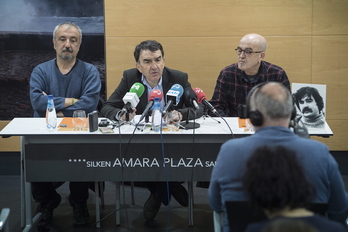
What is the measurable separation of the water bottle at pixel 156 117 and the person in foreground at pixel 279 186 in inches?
70.6

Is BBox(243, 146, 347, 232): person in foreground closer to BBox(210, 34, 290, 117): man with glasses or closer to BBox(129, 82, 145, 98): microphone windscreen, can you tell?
BBox(129, 82, 145, 98): microphone windscreen

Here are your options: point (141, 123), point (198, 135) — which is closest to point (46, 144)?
point (141, 123)

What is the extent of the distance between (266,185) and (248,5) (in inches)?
148

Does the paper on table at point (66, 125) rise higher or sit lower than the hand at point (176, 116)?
lower

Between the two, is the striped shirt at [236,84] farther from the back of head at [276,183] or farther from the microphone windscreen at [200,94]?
the back of head at [276,183]

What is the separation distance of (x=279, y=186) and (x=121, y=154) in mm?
1937

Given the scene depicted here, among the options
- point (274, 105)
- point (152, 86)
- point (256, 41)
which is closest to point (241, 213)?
point (274, 105)

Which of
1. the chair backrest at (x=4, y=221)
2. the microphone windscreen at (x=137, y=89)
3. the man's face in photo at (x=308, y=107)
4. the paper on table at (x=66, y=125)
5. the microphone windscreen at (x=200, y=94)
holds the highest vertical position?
the microphone windscreen at (x=137, y=89)

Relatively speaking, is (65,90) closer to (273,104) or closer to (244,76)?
(244,76)

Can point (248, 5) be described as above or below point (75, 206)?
above

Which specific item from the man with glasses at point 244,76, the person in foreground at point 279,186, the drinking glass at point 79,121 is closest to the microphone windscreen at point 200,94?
the man with glasses at point 244,76

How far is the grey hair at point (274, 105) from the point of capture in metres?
2.23

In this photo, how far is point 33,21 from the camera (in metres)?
5.33

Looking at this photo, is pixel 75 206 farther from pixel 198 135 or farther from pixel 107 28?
pixel 107 28
